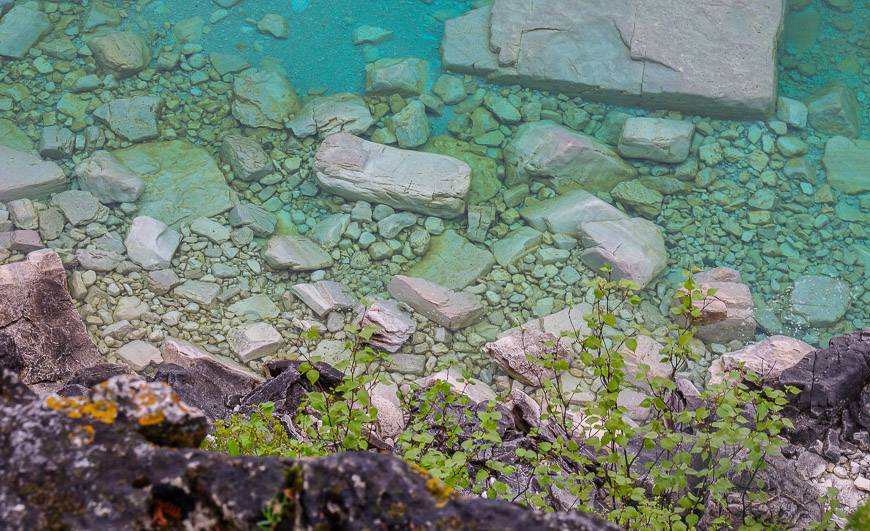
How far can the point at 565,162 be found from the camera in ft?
23.4

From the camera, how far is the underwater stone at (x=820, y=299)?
21.2ft

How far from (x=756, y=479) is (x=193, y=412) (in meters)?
2.47

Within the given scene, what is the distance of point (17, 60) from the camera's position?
755 centimetres

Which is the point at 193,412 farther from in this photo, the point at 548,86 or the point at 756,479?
the point at 548,86

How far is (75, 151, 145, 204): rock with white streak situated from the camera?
6.61 metres

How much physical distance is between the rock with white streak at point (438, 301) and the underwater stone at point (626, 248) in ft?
3.70

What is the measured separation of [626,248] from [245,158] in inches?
137

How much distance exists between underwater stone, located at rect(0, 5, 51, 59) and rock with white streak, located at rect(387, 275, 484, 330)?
454 centimetres

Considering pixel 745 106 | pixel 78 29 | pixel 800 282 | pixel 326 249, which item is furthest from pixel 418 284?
pixel 78 29

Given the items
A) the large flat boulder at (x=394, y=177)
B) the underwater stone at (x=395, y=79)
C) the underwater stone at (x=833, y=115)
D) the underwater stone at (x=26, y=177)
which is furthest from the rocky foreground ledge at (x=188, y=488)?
the underwater stone at (x=833, y=115)

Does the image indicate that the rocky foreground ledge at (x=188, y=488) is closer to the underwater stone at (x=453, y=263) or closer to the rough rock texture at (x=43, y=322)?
the rough rock texture at (x=43, y=322)

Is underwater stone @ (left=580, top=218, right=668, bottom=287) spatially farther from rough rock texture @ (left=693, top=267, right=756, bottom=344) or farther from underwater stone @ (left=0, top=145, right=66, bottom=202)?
underwater stone @ (left=0, top=145, right=66, bottom=202)

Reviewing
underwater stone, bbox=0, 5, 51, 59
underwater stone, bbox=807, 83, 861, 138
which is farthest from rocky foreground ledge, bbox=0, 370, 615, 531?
underwater stone, bbox=807, 83, 861, 138

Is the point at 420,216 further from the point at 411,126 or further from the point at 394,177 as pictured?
the point at 411,126
